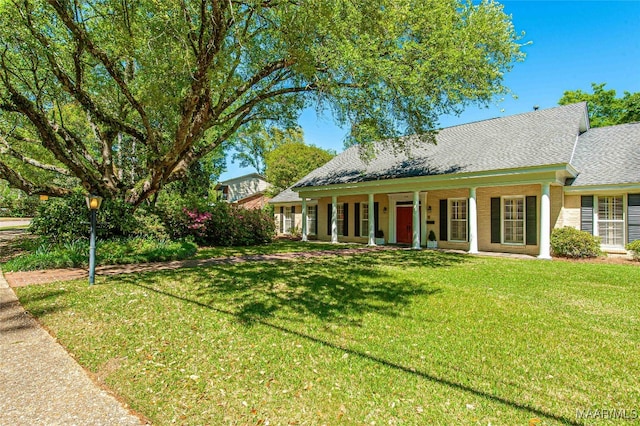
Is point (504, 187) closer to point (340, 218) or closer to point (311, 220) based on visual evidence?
point (340, 218)

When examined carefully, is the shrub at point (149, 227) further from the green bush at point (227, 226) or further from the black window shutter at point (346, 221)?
the black window shutter at point (346, 221)

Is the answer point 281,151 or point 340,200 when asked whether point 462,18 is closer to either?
point 340,200

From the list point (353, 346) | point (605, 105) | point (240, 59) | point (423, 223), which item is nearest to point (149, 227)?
point (240, 59)

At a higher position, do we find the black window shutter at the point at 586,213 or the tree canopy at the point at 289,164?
the tree canopy at the point at 289,164

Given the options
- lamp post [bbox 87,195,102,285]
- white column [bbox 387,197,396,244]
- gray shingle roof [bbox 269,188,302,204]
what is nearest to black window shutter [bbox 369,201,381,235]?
white column [bbox 387,197,396,244]

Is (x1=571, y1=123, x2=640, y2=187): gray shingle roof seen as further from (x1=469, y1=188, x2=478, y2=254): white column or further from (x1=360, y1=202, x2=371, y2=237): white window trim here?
(x1=360, y1=202, x2=371, y2=237): white window trim

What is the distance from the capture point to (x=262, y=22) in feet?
29.1

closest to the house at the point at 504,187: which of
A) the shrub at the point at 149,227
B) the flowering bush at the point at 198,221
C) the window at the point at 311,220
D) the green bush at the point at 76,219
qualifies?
the window at the point at 311,220

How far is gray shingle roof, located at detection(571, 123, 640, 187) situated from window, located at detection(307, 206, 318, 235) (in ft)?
43.6

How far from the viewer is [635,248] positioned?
10883 mm

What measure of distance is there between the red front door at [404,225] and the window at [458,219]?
2.06 m

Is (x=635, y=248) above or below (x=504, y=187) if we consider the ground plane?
below

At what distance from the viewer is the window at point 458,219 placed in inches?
577

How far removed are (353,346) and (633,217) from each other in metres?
12.6
